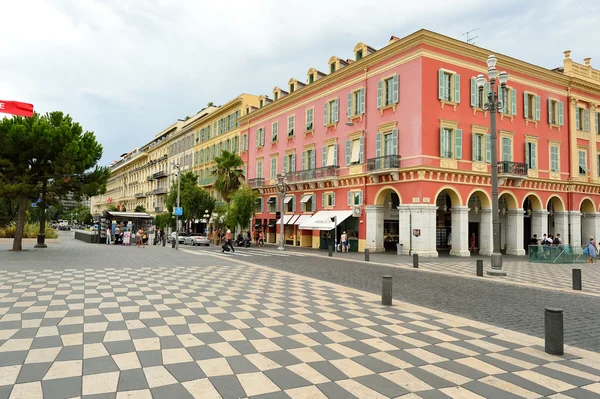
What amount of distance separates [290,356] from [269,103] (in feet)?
127

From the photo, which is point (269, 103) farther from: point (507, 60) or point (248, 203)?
point (507, 60)

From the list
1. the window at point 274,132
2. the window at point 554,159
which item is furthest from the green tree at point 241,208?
the window at point 554,159

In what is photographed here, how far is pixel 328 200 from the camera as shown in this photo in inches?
1359

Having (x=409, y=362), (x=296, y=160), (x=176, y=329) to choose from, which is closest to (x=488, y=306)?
(x=409, y=362)

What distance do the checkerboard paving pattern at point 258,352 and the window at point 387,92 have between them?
20805 mm

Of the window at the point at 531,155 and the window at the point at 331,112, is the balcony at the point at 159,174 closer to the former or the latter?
the window at the point at 331,112

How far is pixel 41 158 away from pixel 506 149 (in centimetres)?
2978

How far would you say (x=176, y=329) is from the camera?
705 cm

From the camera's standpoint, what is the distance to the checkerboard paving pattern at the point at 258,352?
184 inches

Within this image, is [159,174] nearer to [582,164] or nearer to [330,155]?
[330,155]

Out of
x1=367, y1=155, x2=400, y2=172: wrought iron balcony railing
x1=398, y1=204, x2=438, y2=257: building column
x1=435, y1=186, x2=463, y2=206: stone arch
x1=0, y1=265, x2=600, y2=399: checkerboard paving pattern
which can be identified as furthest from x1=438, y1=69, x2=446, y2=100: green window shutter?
x1=0, y1=265, x2=600, y2=399: checkerboard paving pattern

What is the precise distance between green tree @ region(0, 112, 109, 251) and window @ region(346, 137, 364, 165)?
17.7 meters

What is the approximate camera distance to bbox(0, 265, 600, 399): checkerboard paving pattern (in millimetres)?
4664

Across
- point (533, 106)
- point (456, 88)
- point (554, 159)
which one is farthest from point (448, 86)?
point (554, 159)
